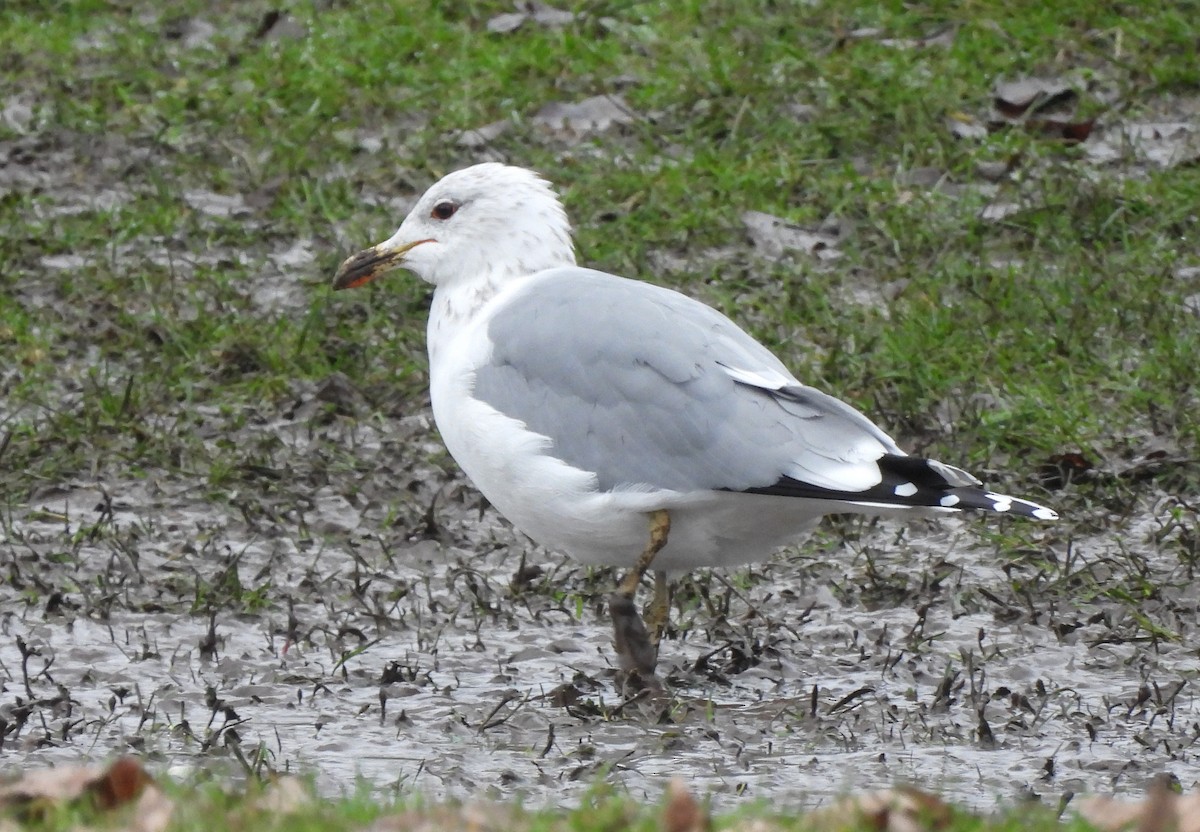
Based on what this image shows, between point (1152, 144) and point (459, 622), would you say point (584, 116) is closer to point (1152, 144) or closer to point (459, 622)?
point (1152, 144)

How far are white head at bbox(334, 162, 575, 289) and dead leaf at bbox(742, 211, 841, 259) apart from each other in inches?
93.8

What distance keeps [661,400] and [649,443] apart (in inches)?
4.6

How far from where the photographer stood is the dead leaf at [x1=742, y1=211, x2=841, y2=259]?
8.05 metres

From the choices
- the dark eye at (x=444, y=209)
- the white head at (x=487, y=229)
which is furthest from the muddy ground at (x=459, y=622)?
the dark eye at (x=444, y=209)

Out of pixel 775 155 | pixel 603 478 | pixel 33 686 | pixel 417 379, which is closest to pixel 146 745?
pixel 33 686

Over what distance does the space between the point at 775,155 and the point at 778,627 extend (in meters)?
3.47

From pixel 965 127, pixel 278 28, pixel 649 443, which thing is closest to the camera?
pixel 649 443

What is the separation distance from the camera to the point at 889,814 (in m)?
3.37

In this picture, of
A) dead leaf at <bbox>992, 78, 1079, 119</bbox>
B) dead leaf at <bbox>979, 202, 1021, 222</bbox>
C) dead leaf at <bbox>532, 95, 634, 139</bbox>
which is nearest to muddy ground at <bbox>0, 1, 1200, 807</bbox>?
dead leaf at <bbox>532, 95, 634, 139</bbox>

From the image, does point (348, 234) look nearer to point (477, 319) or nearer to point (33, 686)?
point (477, 319)

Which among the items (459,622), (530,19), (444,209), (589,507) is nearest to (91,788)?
(589,507)

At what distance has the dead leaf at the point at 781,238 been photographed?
26.4 feet

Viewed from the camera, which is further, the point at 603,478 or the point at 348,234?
the point at 348,234

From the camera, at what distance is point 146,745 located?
15.4 ft
